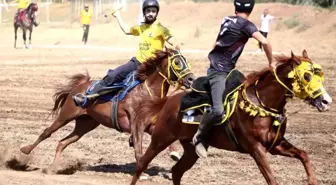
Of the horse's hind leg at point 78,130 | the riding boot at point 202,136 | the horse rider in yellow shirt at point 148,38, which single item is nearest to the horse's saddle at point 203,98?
the riding boot at point 202,136

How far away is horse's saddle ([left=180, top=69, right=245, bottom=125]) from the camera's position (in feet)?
27.3

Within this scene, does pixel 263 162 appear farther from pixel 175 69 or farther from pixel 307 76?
pixel 175 69

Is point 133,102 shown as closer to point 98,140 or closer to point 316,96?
point 98,140

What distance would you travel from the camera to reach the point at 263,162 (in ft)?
25.8

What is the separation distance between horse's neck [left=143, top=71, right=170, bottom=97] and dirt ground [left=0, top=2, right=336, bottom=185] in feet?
3.87

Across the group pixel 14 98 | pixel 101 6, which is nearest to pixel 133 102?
pixel 14 98

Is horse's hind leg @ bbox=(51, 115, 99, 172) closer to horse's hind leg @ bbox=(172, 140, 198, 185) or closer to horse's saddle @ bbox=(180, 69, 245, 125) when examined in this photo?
horse's hind leg @ bbox=(172, 140, 198, 185)

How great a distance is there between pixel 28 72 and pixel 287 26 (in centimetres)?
1798

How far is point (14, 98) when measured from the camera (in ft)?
60.7

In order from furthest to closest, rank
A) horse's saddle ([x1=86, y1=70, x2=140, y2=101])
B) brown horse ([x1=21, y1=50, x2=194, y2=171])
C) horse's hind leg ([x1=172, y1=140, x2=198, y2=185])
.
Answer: horse's saddle ([x1=86, y1=70, x2=140, y2=101]), brown horse ([x1=21, y1=50, x2=194, y2=171]), horse's hind leg ([x1=172, y1=140, x2=198, y2=185])

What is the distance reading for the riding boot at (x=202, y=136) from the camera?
8.36 m

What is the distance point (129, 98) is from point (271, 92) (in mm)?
3264

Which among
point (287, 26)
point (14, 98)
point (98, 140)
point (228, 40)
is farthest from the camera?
point (287, 26)

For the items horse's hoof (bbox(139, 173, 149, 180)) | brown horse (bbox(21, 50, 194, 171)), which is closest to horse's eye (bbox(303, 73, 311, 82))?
brown horse (bbox(21, 50, 194, 171))
